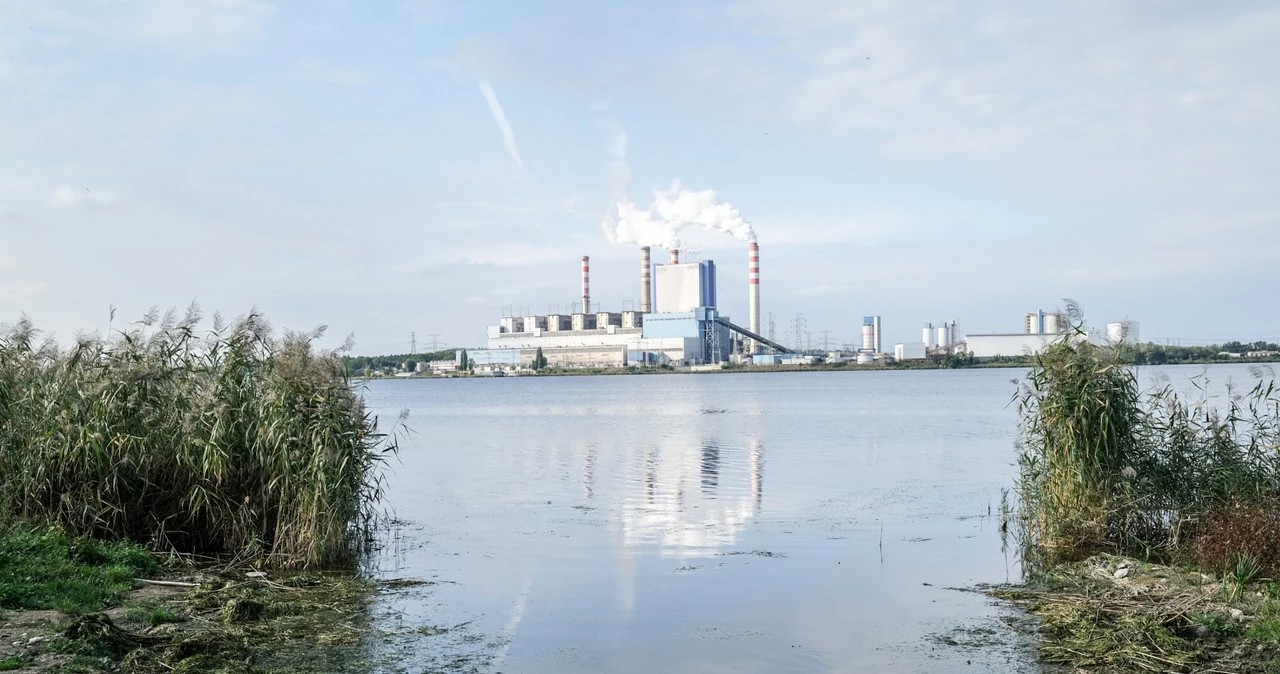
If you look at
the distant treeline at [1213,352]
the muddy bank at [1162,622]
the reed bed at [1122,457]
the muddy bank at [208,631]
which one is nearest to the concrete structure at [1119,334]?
the reed bed at [1122,457]

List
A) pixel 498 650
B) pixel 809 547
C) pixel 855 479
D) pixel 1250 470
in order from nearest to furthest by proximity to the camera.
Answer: pixel 498 650 < pixel 1250 470 < pixel 809 547 < pixel 855 479

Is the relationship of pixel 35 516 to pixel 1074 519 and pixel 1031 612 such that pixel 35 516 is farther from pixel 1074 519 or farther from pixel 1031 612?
pixel 1074 519

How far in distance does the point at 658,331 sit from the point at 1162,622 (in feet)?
562

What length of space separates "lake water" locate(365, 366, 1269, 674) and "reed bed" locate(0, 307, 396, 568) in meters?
1.81

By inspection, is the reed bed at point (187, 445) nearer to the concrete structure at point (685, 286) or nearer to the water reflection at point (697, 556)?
the water reflection at point (697, 556)

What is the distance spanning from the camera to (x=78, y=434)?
44.3 feet

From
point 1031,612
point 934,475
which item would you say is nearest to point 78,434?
point 1031,612

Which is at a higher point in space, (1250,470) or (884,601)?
Result: (1250,470)

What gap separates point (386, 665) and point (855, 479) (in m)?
19.5

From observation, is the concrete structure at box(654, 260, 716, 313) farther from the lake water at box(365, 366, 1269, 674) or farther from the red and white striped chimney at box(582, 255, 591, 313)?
the lake water at box(365, 366, 1269, 674)

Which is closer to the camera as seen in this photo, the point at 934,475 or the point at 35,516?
the point at 35,516

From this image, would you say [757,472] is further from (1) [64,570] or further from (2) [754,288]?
(2) [754,288]

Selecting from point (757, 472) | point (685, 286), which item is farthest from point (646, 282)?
point (757, 472)

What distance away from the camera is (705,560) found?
1617 cm
